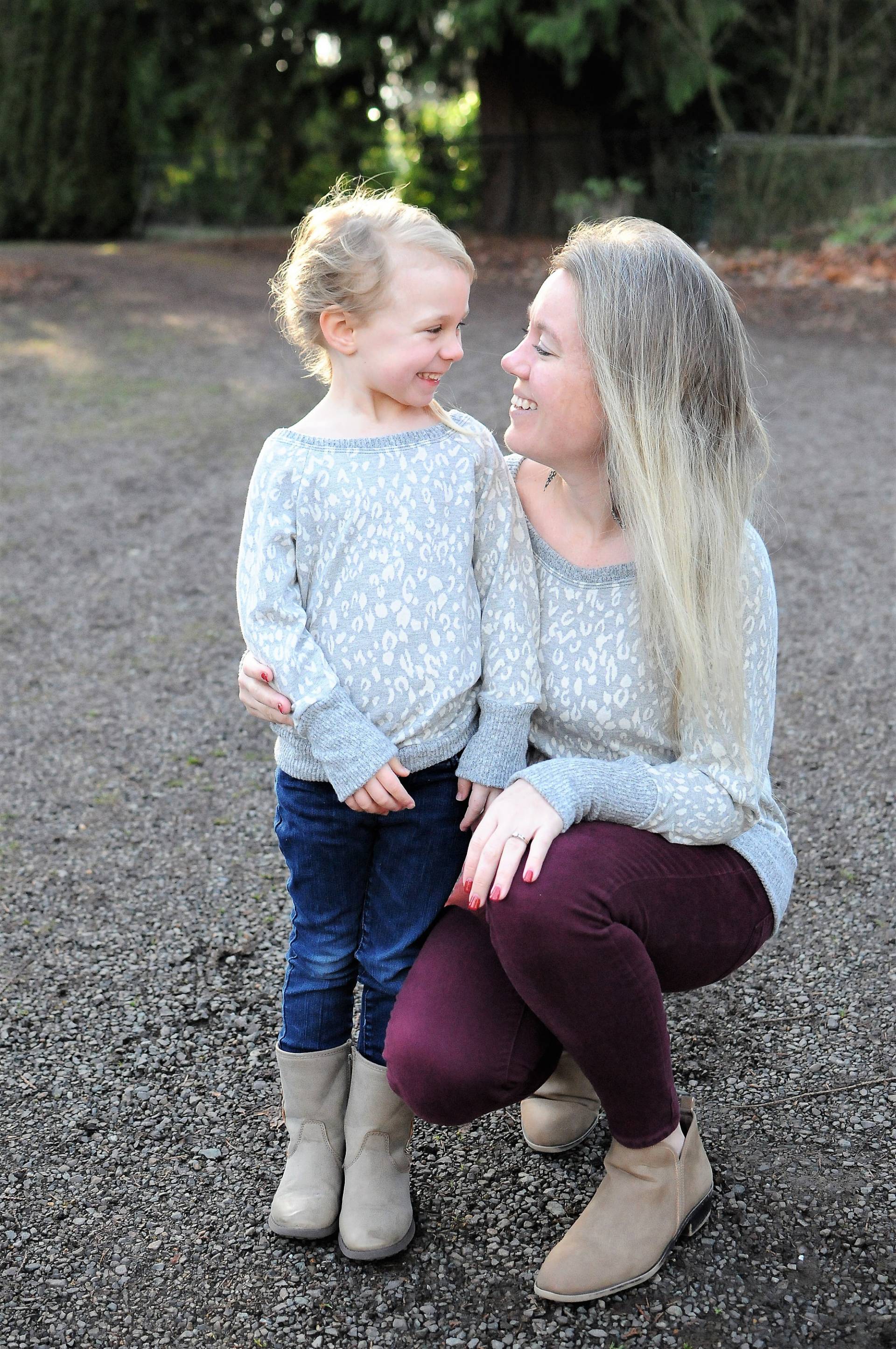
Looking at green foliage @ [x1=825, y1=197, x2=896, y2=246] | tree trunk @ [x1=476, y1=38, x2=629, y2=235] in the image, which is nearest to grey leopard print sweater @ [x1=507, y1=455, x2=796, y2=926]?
green foliage @ [x1=825, y1=197, x2=896, y2=246]

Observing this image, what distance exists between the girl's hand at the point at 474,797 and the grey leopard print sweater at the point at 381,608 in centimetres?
2

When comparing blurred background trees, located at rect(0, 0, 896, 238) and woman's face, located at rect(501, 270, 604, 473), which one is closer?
woman's face, located at rect(501, 270, 604, 473)

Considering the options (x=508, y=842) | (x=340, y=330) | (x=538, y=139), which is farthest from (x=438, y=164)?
(x=508, y=842)

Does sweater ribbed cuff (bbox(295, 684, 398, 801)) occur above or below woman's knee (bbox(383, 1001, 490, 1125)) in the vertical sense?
above

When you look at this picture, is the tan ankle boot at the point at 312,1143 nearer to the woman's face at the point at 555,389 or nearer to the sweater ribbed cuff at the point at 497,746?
the sweater ribbed cuff at the point at 497,746

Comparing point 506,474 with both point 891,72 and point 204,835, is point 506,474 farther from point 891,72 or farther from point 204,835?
point 891,72

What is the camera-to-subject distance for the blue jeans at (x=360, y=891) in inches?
78.4

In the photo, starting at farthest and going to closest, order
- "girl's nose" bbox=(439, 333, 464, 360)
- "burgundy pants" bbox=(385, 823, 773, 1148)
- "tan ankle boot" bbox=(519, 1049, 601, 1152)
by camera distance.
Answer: "tan ankle boot" bbox=(519, 1049, 601, 1152) → "girl's nose" bbox=(439, 333, 464, 360) → "burgundy pants" bbox=(385, 823, 773, 1148)

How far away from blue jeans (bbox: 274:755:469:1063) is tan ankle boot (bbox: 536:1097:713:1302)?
1.28 ft

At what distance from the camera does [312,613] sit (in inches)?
77.0

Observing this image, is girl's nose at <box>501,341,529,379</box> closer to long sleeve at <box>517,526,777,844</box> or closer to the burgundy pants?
long sleeve at <box>517,526,777,844</box>

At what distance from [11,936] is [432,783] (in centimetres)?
126

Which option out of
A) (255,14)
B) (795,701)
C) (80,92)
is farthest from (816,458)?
(80,92)

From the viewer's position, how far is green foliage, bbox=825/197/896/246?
1092 cm
